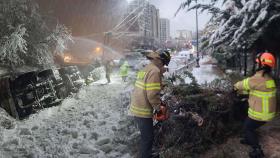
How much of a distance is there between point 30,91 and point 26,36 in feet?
31.9

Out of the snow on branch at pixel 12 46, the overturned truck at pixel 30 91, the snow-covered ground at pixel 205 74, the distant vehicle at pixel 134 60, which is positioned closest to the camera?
the overturned truck at pixel 30 91

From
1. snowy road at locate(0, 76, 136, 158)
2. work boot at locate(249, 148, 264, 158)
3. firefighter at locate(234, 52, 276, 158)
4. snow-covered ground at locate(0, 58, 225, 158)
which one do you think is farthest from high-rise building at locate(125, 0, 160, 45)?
work boot at locate(249, 148, 264, 158)

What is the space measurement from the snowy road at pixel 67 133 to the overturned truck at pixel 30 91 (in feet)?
0.91

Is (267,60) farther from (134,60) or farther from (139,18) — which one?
(139,18)

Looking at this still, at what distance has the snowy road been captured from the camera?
266 inches

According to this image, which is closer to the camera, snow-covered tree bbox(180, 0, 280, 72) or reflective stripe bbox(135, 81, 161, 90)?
reflective stripe bbox(135, 81, 161, 90)

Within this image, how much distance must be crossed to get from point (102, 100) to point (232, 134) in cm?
713

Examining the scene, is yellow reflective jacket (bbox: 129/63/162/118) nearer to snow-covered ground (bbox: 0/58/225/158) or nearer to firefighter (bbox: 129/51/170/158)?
firefighter (bbox: 129/51/170/158)

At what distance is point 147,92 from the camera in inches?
194

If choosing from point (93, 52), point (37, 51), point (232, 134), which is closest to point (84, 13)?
point (93, 52)

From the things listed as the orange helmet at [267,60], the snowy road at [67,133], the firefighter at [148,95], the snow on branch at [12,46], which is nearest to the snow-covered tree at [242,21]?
the orange helmet at [267,60]

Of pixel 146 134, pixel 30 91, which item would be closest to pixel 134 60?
pixel 30 91

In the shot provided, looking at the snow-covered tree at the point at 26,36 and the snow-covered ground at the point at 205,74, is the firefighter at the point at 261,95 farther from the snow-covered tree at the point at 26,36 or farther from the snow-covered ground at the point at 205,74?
the snow-covered tree at the point at 26,36

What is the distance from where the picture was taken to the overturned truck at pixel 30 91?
8.98 metres
